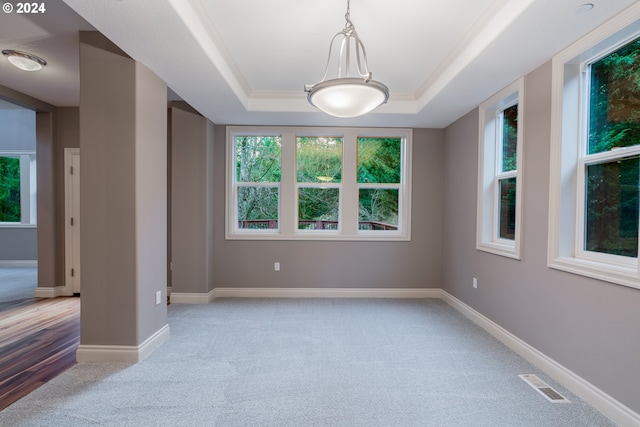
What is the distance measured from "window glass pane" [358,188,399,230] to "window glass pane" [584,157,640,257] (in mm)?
2516

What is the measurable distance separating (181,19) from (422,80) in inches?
94.2

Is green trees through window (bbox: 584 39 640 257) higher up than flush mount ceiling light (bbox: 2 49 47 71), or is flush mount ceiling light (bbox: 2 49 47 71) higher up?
flush mount ceiling light (bbox: 2 49 47 71)

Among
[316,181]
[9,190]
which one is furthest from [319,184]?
[9,190]

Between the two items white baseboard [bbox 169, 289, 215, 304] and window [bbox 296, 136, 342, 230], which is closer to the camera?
white baseboard [bbox 169, 289, 215, 304]

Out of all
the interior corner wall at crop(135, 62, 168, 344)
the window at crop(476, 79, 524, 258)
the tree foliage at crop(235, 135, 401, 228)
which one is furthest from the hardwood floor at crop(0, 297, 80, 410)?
the window at crop(476, 79, 524, 258)

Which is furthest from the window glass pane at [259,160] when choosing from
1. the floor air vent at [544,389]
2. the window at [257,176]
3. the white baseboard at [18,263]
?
the white baseboard at [18,263]

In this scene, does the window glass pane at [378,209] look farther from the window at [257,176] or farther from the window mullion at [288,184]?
the window at [257,176]

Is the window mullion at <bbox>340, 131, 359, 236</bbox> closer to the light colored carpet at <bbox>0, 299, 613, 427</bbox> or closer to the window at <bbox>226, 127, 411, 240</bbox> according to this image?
the window at <bbox>226, 127, 411, 240</bbox>

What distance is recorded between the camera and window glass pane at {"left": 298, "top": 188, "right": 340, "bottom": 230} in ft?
15.0

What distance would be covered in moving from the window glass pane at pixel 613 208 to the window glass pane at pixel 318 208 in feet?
9.44

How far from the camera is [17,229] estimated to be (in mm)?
6414

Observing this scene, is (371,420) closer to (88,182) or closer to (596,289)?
(596,289)

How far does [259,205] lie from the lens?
4.59m

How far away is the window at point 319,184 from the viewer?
4.48 m
